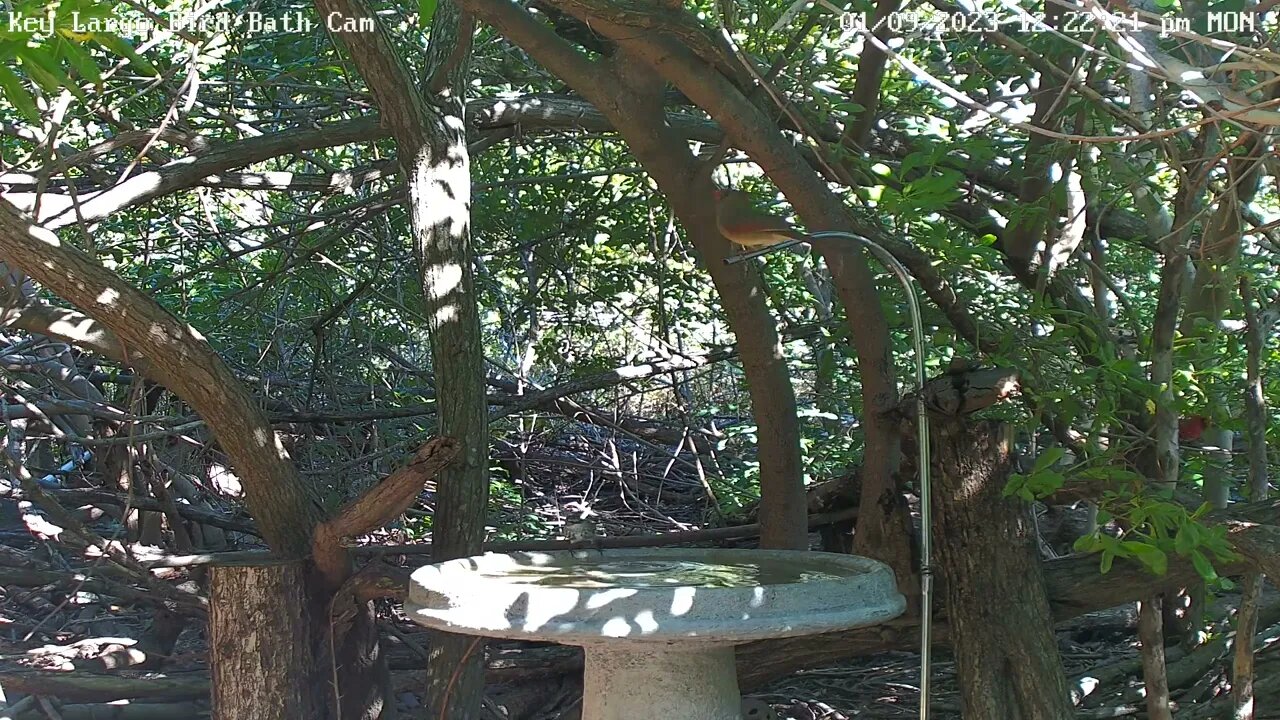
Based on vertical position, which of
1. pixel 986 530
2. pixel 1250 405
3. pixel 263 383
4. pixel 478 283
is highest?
pixel 478 283

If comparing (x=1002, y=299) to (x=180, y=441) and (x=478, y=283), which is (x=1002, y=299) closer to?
(x=478, y=283)

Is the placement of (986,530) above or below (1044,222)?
below

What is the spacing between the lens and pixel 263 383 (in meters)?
5.48

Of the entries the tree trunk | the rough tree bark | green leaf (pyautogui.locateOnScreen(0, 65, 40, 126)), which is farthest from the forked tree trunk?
green leaf (pyautogui.locateOnScreen(0, 65, 40, 126))

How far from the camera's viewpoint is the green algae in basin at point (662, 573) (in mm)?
3238

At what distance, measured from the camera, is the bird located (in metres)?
3.46

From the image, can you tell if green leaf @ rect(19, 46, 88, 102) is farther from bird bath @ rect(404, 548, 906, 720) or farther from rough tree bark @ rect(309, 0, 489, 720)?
bird bath @ rect(404, 548, 906, 720)

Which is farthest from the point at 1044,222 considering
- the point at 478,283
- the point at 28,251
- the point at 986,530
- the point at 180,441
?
the point at 180,441

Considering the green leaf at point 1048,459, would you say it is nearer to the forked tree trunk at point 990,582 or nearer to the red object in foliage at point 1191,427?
the forked tree trunk at point 990,582

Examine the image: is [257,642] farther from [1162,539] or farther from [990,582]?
[1162,539]

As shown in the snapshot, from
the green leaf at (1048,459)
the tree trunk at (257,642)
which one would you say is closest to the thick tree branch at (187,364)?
the tree trunk at (257,642)

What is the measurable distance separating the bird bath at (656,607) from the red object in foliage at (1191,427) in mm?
1454

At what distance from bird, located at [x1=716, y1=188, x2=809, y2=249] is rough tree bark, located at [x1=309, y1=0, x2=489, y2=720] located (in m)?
1.06

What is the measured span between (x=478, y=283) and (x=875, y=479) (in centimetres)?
261
